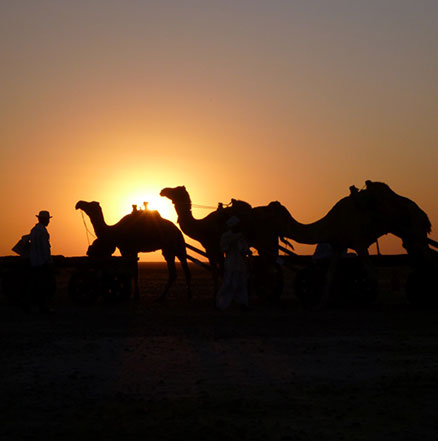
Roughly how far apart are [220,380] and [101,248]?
15.5 metres

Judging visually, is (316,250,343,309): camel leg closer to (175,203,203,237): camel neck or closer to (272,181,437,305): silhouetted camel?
(272,181,437,305): silhouetted camel

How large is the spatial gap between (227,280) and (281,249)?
2.53 meters

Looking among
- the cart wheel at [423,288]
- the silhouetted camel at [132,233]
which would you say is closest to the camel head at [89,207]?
the silhouetted camel at [132,233]

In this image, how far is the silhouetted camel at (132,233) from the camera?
947 inches

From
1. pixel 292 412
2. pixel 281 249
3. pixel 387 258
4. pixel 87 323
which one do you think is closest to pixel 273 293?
pixel 281 249

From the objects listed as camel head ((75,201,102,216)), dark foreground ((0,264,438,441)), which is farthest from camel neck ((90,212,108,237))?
dark foreground ((0,264,438,441))

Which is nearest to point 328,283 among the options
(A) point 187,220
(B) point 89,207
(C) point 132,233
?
(A) point 187,220

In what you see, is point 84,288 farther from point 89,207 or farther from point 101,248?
point 89,207

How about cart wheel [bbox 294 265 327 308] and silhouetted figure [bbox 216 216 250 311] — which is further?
cart wheel [bbox 294 265 327 308]

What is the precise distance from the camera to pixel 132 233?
78.9ft

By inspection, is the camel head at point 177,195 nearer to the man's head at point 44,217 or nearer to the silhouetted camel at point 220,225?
the silhouetted camel at point 220,225

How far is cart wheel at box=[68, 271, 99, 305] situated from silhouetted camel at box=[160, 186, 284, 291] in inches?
118

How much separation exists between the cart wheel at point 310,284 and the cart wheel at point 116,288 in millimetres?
4848

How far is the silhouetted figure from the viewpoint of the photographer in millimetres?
18906
